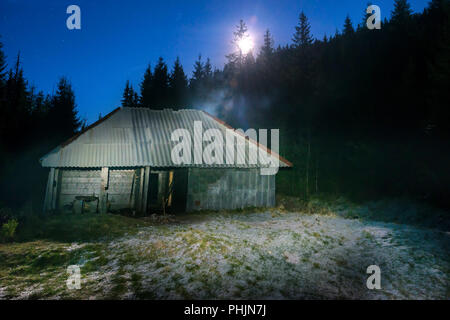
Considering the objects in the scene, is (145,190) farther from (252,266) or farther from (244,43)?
(244,43)

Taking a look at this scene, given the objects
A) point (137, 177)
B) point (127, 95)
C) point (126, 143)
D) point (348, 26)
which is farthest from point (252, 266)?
point (348, 26)

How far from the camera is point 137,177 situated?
44.4 ft

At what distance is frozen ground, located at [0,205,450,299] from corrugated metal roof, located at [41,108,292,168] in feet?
20.9

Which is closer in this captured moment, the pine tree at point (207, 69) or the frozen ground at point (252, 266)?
the frozen ground at point (252, 266)

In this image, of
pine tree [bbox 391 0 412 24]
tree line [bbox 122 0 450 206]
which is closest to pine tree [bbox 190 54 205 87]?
tree line [bbox 122 0 450 206]

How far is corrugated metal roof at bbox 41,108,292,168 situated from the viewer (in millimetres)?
13070

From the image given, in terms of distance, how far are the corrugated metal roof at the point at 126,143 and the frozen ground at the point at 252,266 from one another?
20.9ft

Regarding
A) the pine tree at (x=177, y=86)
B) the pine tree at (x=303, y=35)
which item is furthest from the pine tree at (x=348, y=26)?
the pine tree at (x=177, y=86)

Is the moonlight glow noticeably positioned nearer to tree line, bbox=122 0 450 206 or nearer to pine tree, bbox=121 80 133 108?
tree line, bbox=122 0 450 206

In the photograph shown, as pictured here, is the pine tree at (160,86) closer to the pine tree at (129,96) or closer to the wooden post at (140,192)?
the pine tree at (129,96)

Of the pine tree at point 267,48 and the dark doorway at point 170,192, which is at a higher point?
the pine tree at point 267,48

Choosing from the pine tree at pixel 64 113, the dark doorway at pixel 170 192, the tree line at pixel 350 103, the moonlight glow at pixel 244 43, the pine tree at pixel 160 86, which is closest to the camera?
the dark doorway at pixel 170 192

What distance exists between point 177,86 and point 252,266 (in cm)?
3827

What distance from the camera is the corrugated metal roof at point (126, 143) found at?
42.9 ft
